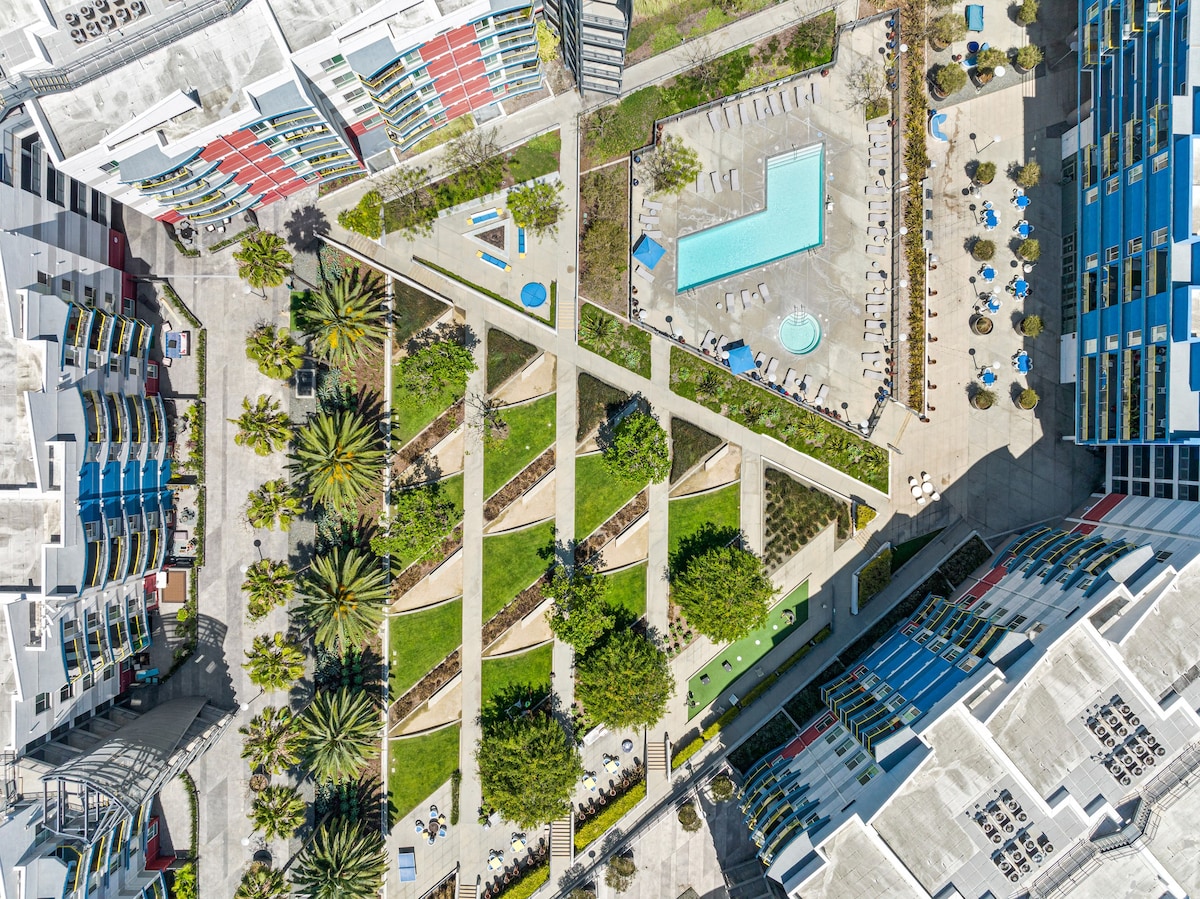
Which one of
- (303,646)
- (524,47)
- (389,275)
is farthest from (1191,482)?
(303,646)

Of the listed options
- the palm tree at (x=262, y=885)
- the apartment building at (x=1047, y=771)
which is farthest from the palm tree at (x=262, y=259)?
the apartment building at (x=1047, y=771)

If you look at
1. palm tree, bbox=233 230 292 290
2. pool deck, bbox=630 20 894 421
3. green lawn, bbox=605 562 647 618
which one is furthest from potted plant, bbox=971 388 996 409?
palm tree, bbox=233 230 292 290

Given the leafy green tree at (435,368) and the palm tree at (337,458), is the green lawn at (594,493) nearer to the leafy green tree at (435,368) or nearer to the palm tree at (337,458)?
the leafy green tree at (435,368)

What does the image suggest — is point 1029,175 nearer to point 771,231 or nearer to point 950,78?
point 950,78

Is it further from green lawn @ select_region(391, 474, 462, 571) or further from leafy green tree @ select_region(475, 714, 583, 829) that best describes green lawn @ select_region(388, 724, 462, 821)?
green lawn @ select_region(391, 474, 462, 571)

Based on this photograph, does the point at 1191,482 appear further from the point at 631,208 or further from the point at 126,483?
the point at 126,483

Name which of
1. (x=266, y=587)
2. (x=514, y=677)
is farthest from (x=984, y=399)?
(x=266, y=587)
